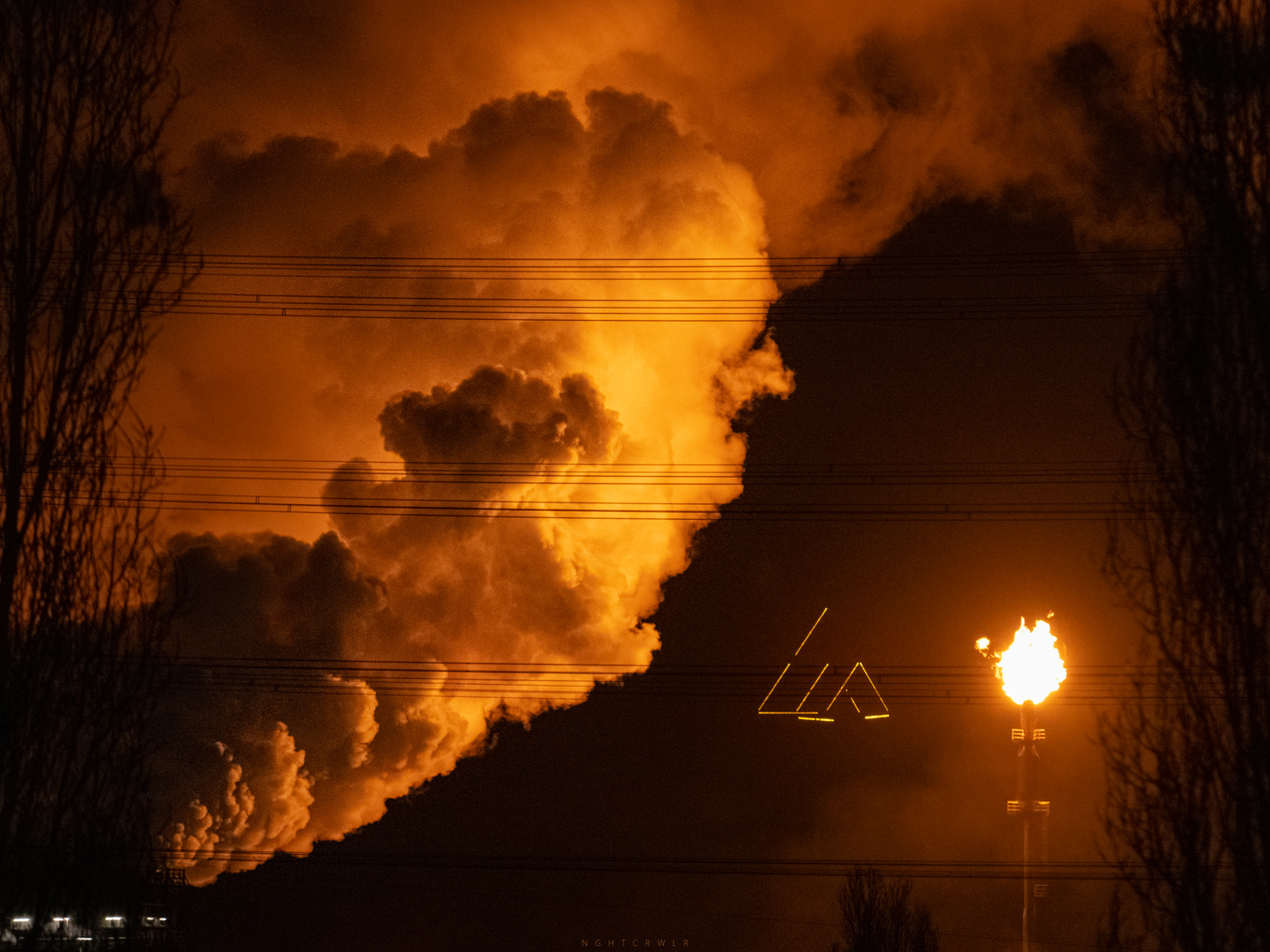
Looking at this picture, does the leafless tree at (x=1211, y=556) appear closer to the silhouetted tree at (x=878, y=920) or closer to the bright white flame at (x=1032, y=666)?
the bright white flame at (x=1032, y=666)

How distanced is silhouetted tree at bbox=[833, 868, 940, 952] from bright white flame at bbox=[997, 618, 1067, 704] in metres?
6.41

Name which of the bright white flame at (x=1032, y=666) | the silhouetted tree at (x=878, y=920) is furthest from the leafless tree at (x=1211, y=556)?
the silhouetted tree at (x=878, y=920)

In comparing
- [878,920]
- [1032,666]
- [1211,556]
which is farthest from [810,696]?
[1211,556]

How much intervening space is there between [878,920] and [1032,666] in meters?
7.11

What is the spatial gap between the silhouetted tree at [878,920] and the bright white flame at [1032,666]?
6413 millimetres

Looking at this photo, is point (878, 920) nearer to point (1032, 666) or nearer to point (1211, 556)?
point (1032, 666)

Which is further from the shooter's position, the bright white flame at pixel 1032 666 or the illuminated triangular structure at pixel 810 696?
the illuminated triangular structure at pixel 810 696

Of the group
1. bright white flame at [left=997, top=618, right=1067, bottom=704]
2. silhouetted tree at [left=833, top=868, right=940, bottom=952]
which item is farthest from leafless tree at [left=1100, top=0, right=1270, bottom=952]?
silhouetted tree at [left=833, top=868, right=940, bottom=952]

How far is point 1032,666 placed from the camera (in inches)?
609

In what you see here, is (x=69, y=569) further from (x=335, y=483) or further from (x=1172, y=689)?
(x=335, y=483)

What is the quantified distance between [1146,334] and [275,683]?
15205 millimetres

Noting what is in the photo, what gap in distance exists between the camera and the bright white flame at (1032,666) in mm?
15367

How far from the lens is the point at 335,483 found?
20.1 m

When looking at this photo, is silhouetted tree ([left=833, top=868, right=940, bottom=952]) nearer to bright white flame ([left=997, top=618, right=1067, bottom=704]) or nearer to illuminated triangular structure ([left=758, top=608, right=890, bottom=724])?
illuminated triangular structure ([left=758, top=608, right=890, bottom=724])
